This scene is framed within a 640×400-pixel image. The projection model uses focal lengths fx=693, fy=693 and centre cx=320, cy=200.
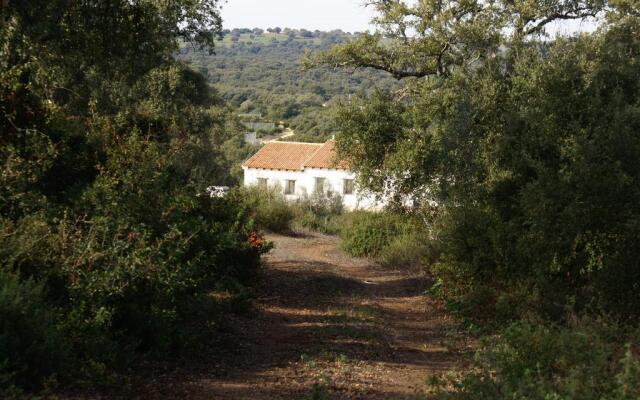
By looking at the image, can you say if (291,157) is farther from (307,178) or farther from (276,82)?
(276,82)

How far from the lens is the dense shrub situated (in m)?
5.85

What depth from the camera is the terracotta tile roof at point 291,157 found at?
1655 inches

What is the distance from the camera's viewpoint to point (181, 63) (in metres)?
31.2

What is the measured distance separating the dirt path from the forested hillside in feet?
133

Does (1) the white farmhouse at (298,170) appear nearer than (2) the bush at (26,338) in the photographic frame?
No

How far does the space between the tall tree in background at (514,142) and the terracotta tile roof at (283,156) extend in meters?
22.2

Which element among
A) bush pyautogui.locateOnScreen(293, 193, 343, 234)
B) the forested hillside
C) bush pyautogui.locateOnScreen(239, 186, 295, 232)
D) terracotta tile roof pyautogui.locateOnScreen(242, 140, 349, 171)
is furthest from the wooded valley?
the forested hillside

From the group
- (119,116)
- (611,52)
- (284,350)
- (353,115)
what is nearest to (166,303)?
(284,350)

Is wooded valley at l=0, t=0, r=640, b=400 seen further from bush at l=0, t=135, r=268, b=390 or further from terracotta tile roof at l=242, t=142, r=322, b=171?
terracotta tile roof at l=242, t=142, r=322, b=171

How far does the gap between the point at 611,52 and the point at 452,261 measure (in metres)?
4.89

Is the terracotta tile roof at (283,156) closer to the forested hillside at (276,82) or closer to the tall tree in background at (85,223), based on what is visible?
the forested hillside at (276,82)

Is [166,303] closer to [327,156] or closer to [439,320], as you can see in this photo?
[439,320]

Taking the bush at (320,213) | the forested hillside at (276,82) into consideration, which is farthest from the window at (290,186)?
the forested hillside at (276,82)

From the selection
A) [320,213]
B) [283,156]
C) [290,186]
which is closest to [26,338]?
[320,213]
